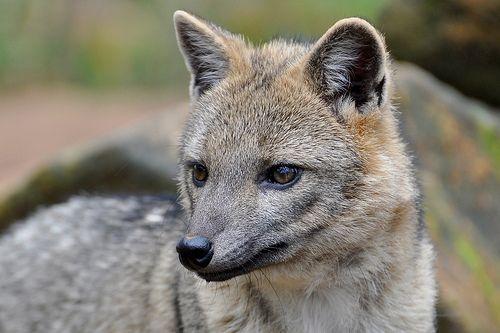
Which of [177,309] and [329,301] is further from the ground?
[329,301]

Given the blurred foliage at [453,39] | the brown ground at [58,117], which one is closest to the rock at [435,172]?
the blurred foliage at [453,39]

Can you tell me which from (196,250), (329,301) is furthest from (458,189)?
(196,250)

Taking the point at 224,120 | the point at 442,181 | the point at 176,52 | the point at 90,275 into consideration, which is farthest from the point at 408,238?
the point at 176,52

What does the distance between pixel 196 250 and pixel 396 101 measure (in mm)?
2192

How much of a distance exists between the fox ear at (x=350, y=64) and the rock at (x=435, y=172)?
285cm

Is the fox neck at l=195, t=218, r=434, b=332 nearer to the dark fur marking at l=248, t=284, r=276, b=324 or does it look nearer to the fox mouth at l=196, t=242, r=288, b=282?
the dark fur marking at l=248, t=284, r=276, b=324

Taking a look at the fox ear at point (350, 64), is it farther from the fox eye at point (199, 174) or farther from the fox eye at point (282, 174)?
the fox eye at point (199, 174)

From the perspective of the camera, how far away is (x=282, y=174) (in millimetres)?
5172

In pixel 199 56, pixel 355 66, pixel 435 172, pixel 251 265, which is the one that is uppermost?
pixel 355 66

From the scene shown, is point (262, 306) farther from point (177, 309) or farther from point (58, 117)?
point (58, 117)

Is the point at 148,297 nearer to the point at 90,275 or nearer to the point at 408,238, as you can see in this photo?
the point at 90,275

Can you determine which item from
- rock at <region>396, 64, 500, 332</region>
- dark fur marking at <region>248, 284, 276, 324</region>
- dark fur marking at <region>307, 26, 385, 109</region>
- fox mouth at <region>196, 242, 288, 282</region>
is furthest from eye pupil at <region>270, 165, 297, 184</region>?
rock at <region>396, 64, 500, 332</region>

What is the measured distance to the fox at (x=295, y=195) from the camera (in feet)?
16.8

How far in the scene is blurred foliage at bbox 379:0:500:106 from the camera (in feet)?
35.3
